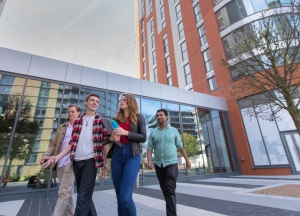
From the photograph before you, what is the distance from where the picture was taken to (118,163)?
81.0 inches

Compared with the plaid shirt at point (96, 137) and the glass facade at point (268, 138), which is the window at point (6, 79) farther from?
the glass facade at point (268, 138)

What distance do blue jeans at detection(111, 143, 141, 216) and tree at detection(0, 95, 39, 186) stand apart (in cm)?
599

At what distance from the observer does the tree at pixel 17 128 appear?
6.12m

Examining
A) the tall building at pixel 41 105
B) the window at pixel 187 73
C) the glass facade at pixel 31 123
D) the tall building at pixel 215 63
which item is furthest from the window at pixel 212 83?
the glass facade at pixel 31 123

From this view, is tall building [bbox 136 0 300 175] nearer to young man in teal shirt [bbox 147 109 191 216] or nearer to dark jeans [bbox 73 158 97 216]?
young man in teal shirt [bbox 147 109 191 216]

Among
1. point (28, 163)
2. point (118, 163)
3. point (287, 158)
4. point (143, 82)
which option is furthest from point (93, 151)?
point (287, 158)

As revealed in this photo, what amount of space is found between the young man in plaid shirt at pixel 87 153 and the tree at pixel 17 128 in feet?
18.6

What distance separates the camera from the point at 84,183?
191 centimetres

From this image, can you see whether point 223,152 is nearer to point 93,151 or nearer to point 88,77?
point 88,77

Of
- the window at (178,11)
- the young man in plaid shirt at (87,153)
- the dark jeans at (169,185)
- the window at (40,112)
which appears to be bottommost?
the dark jeans at (169,185)

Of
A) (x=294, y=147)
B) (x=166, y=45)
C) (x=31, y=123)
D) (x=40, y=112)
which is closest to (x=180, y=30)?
(x=166, y=45)

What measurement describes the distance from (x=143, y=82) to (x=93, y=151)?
7.94 m

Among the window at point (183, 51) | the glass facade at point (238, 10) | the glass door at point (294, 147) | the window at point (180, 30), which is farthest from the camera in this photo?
the window at point (180, 30)

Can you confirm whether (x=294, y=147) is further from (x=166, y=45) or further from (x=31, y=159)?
(x=166, y=45)
